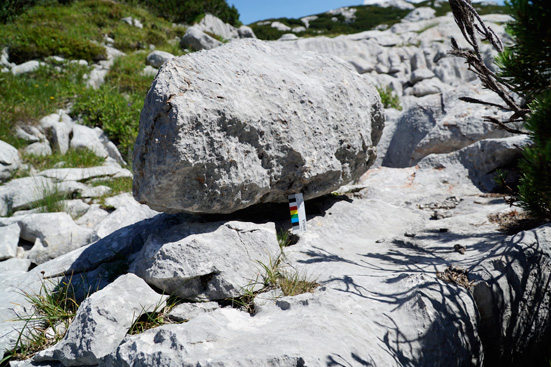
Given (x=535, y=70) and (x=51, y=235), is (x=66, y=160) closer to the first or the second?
(x=51, y=235)

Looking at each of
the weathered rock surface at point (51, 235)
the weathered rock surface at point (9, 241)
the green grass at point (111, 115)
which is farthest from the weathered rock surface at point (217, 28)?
the weathered rock surface at point (9, 241)

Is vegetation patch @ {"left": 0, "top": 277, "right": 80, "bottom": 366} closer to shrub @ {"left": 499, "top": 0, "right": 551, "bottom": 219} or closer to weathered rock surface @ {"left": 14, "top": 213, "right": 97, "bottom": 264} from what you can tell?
weathered rock surface @ {"left": 14, "top": 213, "right": 97, "bottom": 264}

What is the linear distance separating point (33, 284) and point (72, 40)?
14.2 m

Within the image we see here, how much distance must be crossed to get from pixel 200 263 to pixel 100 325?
0.98 metres

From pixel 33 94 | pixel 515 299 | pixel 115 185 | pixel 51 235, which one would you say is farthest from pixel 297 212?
pixel 33 94

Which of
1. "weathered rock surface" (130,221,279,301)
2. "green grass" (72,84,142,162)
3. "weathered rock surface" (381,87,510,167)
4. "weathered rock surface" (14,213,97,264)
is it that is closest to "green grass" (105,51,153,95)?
"green grass" (72,84,142,162)

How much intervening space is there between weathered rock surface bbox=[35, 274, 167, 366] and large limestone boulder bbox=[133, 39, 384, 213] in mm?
949

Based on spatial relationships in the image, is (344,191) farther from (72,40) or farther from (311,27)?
(311,27)

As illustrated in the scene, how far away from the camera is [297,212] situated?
4656 millimetres

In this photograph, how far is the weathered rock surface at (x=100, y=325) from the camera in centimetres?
289

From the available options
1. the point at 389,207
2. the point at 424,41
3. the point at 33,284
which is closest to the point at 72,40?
the point at 33,284

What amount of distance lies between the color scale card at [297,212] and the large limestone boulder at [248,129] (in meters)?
0.12

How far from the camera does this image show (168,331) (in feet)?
8.58

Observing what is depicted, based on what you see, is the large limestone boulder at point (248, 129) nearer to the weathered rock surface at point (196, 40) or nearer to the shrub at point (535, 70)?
the shrub at point (535, 70)
